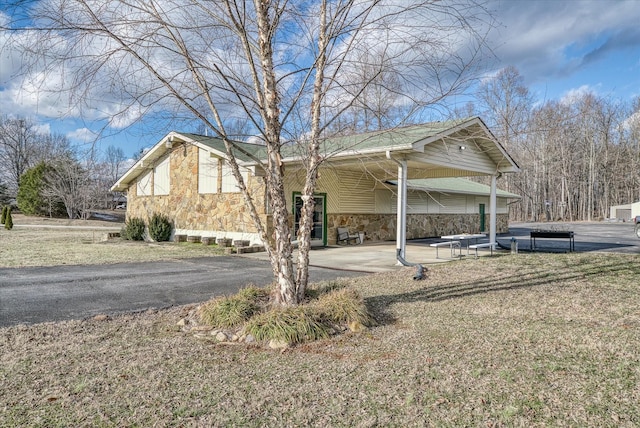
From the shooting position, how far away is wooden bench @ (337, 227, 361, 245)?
16.8m

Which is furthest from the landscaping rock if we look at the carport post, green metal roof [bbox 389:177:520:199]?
green metal roof [bbox 389:177:520:199]

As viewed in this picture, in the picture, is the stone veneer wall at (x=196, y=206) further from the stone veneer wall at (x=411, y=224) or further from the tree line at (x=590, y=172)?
the tree line at (x=590, y=172)

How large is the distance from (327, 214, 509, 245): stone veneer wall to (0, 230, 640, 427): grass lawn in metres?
10.9

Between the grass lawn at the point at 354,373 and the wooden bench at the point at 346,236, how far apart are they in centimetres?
1075

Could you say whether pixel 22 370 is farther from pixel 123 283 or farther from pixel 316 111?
pixel 123 283

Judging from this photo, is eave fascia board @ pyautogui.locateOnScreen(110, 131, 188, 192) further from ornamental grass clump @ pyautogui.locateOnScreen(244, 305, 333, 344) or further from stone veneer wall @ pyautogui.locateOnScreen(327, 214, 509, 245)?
ornamental grass clump @ pyautogui.locateOnScreen(244, 305, 333, 344)

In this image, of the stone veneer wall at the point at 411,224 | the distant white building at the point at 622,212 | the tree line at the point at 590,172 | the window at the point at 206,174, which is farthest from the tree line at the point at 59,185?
the distant white building at the point at 622,212

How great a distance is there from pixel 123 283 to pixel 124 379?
17.0 feet

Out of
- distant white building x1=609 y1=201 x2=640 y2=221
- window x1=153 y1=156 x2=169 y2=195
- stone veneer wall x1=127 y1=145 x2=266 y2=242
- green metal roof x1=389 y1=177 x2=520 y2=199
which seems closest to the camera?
stone veneer wall x1=127 y1=145 x2=266 y2=242

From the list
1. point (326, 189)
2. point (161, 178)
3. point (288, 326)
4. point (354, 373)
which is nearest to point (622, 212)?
point (326, 189)

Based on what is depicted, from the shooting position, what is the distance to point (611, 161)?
45250 mm

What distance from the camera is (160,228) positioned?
60.5 feet

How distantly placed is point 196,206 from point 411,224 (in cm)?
973

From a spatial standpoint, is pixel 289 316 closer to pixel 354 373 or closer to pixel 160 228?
pixel 354 373
